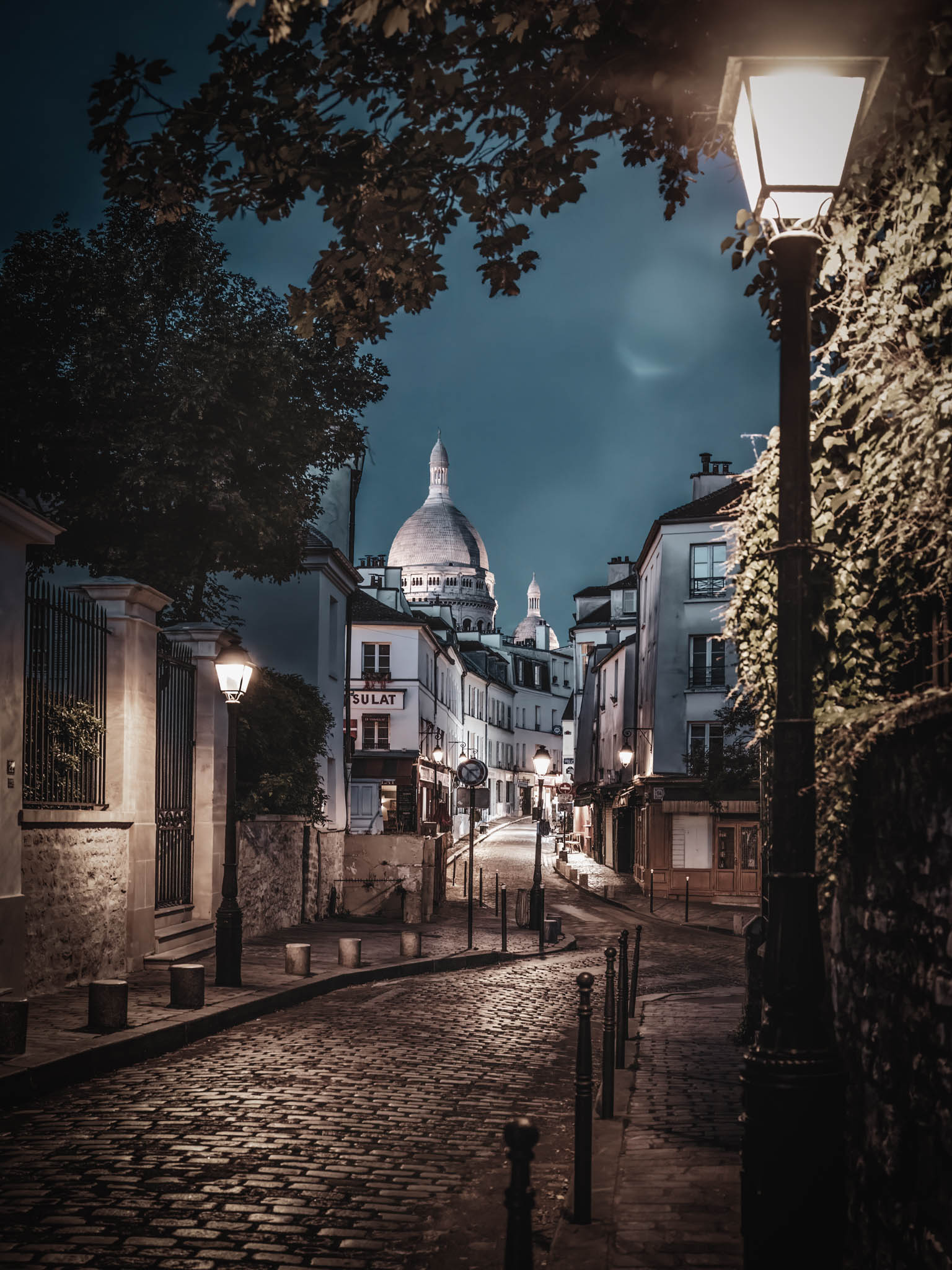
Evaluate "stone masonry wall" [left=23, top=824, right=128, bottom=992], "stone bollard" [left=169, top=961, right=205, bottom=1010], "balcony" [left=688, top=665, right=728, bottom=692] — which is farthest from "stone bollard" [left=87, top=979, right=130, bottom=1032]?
"balcony" [left=688, top=665, right=728, bottom=692]

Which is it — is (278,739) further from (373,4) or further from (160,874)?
(373,4)

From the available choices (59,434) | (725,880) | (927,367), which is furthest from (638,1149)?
(725,880)

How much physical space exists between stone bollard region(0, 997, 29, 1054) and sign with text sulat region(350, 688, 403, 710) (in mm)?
49244

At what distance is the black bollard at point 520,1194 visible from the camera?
3.74m

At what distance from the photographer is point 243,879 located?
66.5 feet

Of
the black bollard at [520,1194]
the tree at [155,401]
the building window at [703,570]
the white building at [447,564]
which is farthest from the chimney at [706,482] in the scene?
the white building at [447,564]

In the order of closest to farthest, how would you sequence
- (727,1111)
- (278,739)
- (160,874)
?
1. (727,1111)
2. (160,874)
3. (278,739)

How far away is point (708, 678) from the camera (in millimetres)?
36125

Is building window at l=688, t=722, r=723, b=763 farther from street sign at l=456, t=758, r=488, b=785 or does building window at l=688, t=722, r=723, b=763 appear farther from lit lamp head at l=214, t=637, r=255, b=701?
lit lamp head at l=214, t=637, r=255, b=701

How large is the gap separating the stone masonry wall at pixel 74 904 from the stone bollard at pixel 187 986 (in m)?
1.66

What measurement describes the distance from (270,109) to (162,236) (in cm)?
1589

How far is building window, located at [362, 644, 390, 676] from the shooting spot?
2307 inches

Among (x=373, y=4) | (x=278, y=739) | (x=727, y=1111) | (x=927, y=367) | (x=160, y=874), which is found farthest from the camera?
(x=278, y=739)

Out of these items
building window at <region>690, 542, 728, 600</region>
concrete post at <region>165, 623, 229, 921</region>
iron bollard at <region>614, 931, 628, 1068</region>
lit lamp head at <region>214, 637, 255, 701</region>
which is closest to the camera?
iron bollard at <region>614, 931, 628, 1068</region>
